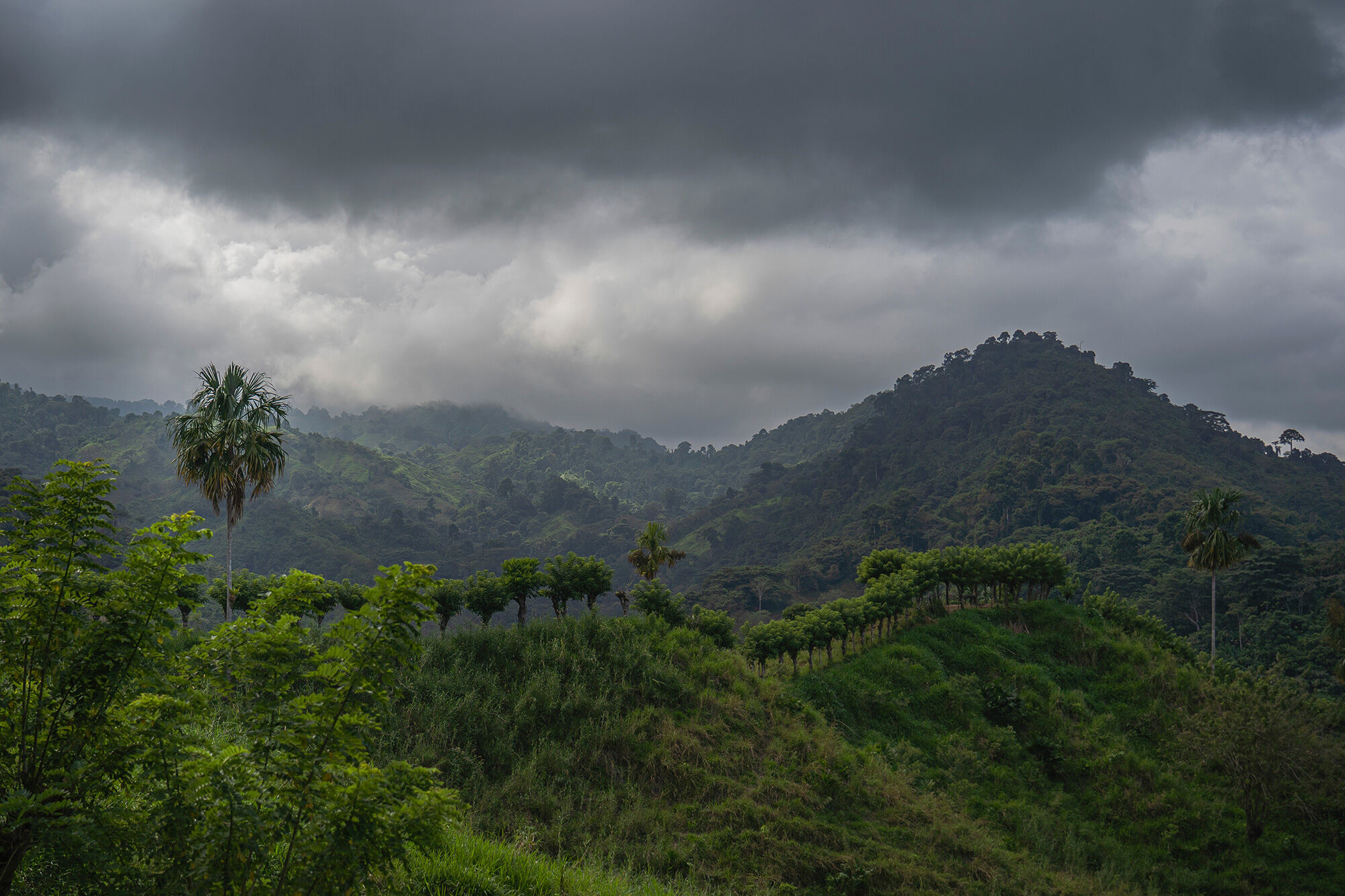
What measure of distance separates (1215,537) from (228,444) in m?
53.6

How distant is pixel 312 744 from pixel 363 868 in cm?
98

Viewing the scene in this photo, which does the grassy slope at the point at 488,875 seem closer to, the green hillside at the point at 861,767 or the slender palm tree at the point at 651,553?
the green hillside at the point at 861,767

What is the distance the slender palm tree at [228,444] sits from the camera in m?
22.5

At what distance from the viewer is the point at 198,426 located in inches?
889

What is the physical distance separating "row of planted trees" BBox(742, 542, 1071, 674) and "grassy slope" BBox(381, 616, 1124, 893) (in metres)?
8.98

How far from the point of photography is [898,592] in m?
36.2

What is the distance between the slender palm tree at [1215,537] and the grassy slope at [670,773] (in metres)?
30.9

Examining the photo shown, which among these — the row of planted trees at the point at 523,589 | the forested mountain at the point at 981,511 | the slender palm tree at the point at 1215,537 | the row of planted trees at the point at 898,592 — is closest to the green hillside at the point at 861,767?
the row of planted trees at the point at 898,592

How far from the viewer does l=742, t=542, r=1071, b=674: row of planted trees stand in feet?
107

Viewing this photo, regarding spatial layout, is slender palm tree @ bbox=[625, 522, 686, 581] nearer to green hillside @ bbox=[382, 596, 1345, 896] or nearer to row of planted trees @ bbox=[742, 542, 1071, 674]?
row of planted trees @ bbox=[742, 542, 1071, 674]

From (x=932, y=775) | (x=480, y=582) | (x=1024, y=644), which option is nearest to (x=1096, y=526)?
(x=1024, y=644)

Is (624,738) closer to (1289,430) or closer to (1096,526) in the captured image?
(1096,526)

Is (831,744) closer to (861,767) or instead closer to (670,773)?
(861,767)

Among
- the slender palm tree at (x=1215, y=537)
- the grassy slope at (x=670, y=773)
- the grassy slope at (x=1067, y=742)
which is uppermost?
the slender palm tree at (x=1215, y=537)
